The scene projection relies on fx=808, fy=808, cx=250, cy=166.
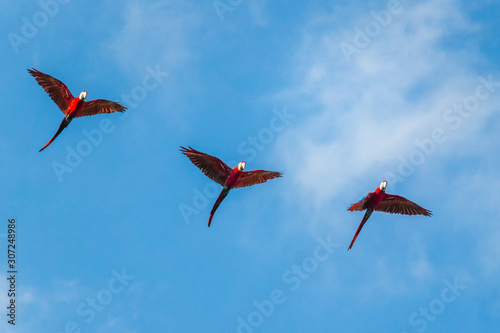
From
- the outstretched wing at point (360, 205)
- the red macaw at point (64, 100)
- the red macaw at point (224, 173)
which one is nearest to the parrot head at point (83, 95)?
the red macaw at point (64, 100)

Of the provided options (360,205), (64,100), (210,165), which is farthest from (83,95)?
(360,205)

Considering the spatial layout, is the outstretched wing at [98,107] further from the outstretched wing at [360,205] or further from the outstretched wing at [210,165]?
the outstretched wing at [360,205]

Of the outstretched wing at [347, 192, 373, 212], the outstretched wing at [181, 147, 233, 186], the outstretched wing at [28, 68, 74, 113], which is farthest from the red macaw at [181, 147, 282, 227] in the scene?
the outstretched wing at [28, 68, 74, 113]

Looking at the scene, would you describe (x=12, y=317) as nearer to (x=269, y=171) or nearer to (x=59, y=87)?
(x=59, y=87)

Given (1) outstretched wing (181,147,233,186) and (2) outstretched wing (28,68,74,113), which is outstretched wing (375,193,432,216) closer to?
(1) outstretched wing (181,147,233,186)

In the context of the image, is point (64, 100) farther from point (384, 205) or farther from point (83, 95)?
point (384, 205)

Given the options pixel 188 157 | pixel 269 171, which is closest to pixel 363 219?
pixel 269 171

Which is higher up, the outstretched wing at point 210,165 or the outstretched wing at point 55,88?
the outstretched wing at point 55,88
